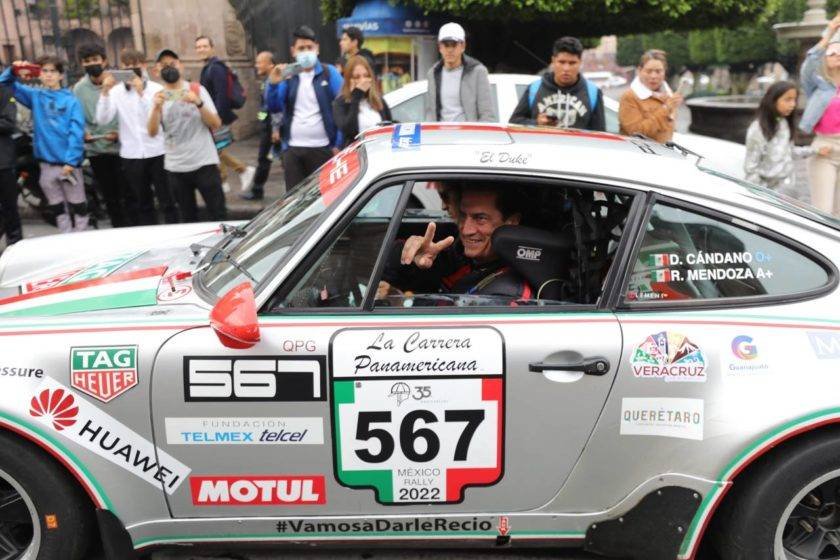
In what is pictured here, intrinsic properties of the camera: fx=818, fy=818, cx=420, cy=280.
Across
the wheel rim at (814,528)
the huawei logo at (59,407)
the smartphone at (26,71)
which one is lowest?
the wheel rim at (814,528)

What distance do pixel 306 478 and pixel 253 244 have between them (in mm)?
962

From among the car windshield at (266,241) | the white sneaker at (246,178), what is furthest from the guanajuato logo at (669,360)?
the white sneaker at (246,178)

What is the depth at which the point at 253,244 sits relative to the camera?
10.4 ft

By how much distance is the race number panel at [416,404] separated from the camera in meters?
2.65

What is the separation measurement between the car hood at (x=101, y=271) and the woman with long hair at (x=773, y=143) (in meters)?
4.59

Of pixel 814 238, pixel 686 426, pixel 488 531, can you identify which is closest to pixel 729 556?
pixel 686 426

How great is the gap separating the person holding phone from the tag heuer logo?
4.41m

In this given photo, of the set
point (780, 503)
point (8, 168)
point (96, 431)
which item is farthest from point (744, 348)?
point (8, 168)

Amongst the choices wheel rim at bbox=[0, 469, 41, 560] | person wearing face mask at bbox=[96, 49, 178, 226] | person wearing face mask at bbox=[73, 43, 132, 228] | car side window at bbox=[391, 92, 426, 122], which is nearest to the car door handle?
wheel rim at bbox=[0, 469, 41, 560]

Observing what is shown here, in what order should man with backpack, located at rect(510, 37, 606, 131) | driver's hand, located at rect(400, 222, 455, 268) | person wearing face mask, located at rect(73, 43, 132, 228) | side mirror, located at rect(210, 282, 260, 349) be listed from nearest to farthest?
side mirror, located at rect(210, 282, 260, 349) → driver's hand, located at rect(400, 222, 455, 268) → man with backpack, located at rect(510, 37, 606, 131) → person wearing face mask, located at rect(73, 43, 132, 228)

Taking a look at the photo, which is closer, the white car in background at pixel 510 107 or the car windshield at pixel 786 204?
the car windshield at pixel 786 204

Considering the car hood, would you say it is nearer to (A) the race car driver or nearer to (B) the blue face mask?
(A) the race car driver

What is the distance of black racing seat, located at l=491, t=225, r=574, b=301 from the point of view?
310cm

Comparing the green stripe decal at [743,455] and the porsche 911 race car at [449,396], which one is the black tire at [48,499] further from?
the green stripe decal at [743,455]
